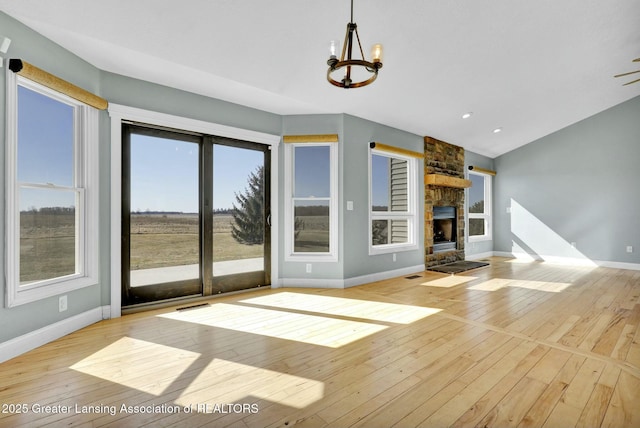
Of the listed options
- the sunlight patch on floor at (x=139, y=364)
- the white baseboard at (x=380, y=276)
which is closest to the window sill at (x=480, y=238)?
the white baseboard at (x=380, y=276)

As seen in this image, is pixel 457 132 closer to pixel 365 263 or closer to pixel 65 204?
pixel 365 263

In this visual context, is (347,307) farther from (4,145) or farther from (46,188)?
(4,145)

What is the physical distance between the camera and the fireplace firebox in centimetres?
627

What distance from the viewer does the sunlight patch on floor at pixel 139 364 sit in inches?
76.9

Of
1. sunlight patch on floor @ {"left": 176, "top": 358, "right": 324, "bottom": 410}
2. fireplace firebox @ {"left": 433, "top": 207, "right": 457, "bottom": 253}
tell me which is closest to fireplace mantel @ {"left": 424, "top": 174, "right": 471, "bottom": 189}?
fireplace firebox @ {"left": 433, "top": 207, "right": 457, "bottom": 253}

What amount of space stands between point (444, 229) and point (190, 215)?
5135mm

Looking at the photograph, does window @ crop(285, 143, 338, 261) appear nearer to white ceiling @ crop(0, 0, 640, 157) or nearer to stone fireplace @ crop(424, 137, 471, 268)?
white ceiling @ crop(0, 0, 640, 157)

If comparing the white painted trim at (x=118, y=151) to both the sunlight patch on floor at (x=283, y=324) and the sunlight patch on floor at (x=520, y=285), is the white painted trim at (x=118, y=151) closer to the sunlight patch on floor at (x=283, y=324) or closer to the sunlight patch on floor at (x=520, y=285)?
the sunlight patch on floor at (x=283, y=324)

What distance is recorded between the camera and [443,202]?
632 centimetres

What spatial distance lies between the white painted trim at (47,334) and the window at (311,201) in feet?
7.76

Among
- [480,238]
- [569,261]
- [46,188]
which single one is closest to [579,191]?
[569,261]

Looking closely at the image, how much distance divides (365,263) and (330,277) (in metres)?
0.66

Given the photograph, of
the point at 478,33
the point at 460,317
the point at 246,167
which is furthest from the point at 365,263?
the point at 478,33

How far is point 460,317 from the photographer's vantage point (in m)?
3.21
